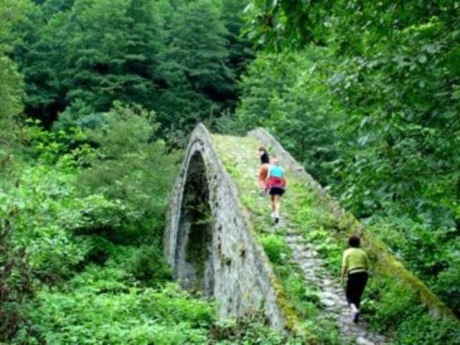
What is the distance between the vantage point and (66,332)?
778 cm

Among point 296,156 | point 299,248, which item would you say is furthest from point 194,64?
point 299,248

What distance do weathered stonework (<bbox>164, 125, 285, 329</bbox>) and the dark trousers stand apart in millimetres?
991

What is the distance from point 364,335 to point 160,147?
52.8ft

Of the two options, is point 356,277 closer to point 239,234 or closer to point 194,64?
point 239,234

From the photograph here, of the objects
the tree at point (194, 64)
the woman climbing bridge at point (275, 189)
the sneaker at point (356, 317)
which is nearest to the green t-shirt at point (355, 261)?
the sneaker at point (356, 317)

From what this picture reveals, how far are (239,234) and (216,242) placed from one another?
7.44 ft

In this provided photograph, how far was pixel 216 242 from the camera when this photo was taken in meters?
13.3

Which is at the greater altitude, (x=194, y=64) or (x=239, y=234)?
(x=194, y=64)

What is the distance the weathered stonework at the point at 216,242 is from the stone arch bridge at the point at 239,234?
0.01m

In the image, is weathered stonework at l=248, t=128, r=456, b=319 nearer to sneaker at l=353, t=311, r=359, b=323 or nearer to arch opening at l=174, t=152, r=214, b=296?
sneaker at l=353, t=311, r=359, b=323

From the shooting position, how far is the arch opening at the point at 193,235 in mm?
19703

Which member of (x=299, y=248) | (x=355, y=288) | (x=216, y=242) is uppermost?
(x=216, y=242)

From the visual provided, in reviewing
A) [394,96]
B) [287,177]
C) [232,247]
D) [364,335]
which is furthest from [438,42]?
[287,177]

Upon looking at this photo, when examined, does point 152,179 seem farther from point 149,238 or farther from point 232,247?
point 232,247
